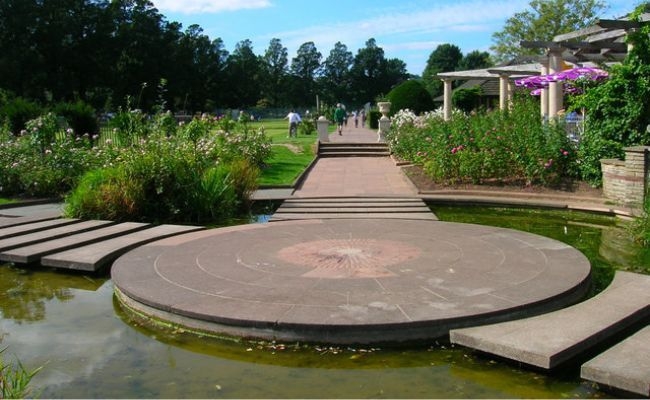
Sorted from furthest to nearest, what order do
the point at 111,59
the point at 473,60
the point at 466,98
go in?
1. the point at 473,60
2. the point at 111,59
3. the point at 466,98

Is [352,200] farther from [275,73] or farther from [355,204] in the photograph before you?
[275,73]

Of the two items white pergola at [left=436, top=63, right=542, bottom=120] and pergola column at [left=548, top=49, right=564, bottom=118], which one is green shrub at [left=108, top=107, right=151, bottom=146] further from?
white pergola at [left=436, top=63, right=542, bottom=120]

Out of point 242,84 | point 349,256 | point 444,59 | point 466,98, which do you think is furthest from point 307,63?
point 349,256

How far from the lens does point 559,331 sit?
4.71 m

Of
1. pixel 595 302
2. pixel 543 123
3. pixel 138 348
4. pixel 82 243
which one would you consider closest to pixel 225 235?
pixel 82 243

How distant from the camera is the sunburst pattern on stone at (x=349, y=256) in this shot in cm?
659

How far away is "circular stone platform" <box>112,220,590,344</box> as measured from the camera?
5070 millimetres

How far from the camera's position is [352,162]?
21719mm

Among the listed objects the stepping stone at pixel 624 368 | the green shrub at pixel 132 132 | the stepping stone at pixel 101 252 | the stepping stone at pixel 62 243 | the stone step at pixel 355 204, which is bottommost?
the stepping stone at pixel 624 368

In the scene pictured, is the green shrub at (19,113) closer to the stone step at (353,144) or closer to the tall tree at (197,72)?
the stone step at (353,144)

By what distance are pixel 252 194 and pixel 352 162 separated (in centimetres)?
900

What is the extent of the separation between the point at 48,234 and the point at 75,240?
0.70 metres

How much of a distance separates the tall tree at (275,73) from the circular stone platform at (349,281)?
316ft

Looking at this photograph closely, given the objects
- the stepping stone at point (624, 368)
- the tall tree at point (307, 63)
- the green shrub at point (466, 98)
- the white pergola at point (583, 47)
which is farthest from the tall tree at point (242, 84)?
the stepping stone at point (624, 368)
